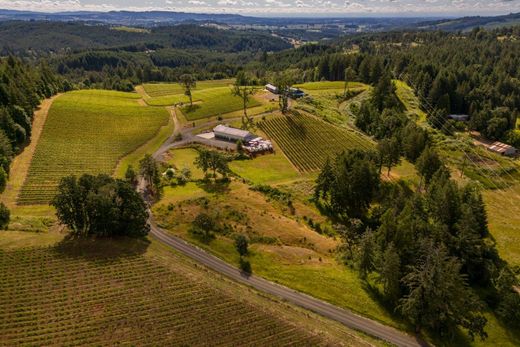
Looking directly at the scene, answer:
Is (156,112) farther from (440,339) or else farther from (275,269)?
(440,339)

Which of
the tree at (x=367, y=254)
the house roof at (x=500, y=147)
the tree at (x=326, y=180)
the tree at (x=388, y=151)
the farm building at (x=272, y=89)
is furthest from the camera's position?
the farm building at (x=272, y=89)

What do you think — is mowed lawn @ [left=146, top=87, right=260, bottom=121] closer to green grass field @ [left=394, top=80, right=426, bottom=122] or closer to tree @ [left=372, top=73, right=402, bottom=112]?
tree @ [left=372, top=73, right=402, bottom=112]

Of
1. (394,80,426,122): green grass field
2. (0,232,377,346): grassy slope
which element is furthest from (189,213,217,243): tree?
(394,80,426,122): green grass field

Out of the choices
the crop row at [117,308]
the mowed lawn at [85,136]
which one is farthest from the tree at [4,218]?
the mowed lawn at [85,136]

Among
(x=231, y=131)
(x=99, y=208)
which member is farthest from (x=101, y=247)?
(x=231, y=131)

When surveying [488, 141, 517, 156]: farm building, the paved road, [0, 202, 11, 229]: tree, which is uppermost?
[0, 202, 11, 229]: tree

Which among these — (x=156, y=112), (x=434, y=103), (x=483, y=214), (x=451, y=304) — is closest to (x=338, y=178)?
(x=483, y=214)

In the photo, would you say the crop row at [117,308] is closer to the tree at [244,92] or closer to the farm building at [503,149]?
the tree at [244,92]
